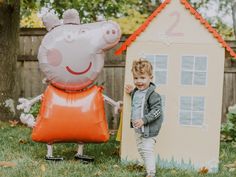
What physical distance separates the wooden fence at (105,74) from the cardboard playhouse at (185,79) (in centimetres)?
358

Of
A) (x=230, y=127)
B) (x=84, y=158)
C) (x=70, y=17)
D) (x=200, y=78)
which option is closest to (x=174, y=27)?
(x=200, y=78)

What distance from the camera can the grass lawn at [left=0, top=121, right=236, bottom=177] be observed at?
5.44 metres

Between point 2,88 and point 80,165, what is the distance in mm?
3489

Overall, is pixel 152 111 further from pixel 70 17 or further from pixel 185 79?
pixel 70 17

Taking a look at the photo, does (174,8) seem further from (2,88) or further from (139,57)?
(2,88)

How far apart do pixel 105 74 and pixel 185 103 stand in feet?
12.4

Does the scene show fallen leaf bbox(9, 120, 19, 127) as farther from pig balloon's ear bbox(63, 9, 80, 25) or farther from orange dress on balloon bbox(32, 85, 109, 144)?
pig balloon's ear bbox(63, 9, 80, 25)

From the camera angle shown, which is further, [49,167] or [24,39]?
[24,39]

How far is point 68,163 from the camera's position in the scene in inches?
229

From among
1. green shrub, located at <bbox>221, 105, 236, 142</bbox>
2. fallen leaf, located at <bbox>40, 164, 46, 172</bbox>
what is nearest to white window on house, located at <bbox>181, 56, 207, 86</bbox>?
fallen leaf, located at <bbox>40, 164, 46, 172</bbox>

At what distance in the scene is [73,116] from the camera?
19.1ft

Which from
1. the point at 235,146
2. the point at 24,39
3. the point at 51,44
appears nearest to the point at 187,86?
the point at 51,44

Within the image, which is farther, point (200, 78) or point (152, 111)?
point (200, 78)

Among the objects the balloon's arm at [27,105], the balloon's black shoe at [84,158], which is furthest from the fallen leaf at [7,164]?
the balloon's black shoe at [84,158]
